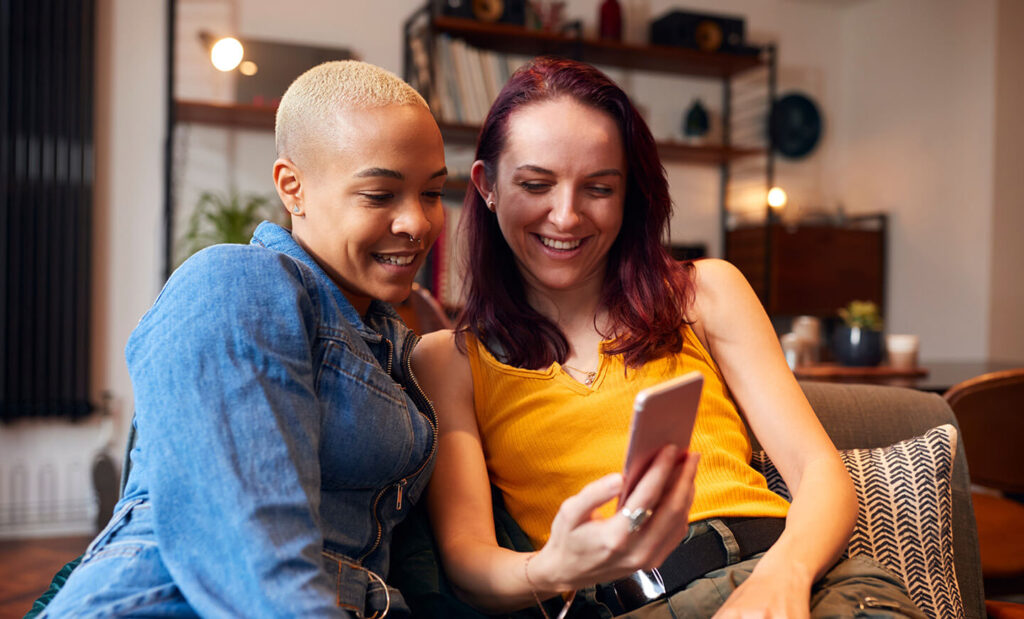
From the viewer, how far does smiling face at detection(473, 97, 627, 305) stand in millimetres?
1253

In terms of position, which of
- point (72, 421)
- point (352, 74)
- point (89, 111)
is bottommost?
point (72, 421)

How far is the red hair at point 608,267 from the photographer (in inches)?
51.2

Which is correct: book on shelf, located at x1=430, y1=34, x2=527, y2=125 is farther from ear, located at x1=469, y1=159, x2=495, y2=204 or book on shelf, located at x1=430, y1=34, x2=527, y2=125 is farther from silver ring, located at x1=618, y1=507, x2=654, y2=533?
silver ring, located at x1=618, y1=507, x2=654, y2=533

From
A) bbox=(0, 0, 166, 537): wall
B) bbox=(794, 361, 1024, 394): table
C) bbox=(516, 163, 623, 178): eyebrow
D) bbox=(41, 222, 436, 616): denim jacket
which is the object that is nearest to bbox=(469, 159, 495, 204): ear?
bbox=(516, 163, 623, 178): eyebrow

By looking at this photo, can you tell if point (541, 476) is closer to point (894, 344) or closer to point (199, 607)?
point (199, 607)

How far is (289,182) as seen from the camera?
107 cm

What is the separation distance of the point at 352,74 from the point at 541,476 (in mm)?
634

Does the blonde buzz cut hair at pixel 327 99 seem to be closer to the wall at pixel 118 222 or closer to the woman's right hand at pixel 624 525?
the woman's right hand at pixel 624 525

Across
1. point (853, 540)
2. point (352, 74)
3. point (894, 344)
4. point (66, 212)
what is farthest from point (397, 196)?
point (66, 212)

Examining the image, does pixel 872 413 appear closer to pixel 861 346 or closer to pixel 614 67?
pixel 861 346

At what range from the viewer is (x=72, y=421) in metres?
3.72

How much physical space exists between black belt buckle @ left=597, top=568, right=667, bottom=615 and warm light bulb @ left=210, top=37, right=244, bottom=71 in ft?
10.4

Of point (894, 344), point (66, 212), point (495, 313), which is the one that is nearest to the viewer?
point (495, 313)

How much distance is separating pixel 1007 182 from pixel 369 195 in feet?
14.6
